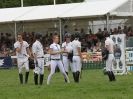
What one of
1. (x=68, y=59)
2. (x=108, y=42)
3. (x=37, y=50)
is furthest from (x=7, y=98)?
(x=68, y=59)

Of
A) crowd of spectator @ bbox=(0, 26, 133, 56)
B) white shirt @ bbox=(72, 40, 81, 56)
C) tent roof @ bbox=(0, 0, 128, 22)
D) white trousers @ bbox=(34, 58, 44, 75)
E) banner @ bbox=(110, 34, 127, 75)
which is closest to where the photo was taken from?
white trousers @ bbox=(34, 58, 44, 75)

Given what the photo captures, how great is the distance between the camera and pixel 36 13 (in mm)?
41281

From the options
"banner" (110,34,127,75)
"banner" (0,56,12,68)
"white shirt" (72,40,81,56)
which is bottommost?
"banner" (0,56,12,68)

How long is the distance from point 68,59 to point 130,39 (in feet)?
28.2

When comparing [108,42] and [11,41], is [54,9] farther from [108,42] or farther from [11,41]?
[108,42]

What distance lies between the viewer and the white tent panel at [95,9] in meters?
36.9

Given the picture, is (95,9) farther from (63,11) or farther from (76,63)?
(76,63)

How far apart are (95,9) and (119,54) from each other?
9886 mm

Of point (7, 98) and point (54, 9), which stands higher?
point (54, 9)

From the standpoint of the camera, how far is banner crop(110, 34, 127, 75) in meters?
28.4

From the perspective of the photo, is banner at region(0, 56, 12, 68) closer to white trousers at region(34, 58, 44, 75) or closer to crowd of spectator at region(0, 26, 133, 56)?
crowd of spectator at region(0, 26, 133, 56)

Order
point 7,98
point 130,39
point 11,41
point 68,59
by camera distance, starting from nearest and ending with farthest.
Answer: point 7,98, point 68,59, point 130,39, point 11,41

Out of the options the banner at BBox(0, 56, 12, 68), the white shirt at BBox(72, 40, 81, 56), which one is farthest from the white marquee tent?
the white shirt at BBox(72, 40, 81, 56)

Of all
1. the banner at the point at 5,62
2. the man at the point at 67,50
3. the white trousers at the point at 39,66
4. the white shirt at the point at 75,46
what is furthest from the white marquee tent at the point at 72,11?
the white trousers at the point at 39,66
